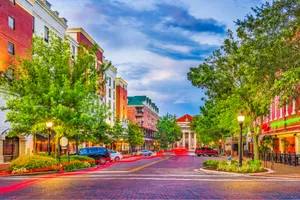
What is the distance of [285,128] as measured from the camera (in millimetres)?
39406

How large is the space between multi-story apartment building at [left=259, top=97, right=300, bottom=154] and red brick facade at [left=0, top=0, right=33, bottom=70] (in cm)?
2515

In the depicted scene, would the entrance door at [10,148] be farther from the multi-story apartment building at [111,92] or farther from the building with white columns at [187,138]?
the building with white columns at [187,138]

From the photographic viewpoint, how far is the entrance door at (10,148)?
3460 cm

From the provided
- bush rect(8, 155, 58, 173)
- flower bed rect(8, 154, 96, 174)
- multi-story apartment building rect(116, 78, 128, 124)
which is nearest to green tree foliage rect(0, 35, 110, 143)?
flower bed rect(8, 154, 96, 174)

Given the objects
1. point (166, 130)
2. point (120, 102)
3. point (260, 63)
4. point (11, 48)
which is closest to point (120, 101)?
point (120, 102)

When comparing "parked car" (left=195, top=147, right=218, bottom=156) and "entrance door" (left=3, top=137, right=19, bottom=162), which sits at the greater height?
"entrance door" (left=3, top=137, right=19, bottom=162)

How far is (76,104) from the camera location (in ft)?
95.6

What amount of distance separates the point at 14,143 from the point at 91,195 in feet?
80.8

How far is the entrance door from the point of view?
34.6m

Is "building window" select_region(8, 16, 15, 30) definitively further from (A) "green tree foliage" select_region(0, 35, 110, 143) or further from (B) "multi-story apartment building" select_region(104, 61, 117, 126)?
(B) "multi-story apartment building" select_region(104, 61, 117, 126)

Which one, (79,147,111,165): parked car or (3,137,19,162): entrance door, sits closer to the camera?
(3,137,19,162): entrance door

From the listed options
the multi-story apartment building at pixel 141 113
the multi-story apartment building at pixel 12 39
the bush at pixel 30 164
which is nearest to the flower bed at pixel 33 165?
the bush at pixel 30 164

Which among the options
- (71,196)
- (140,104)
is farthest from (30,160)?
(140,104)

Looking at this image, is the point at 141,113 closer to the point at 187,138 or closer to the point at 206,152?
the point at 206,152
